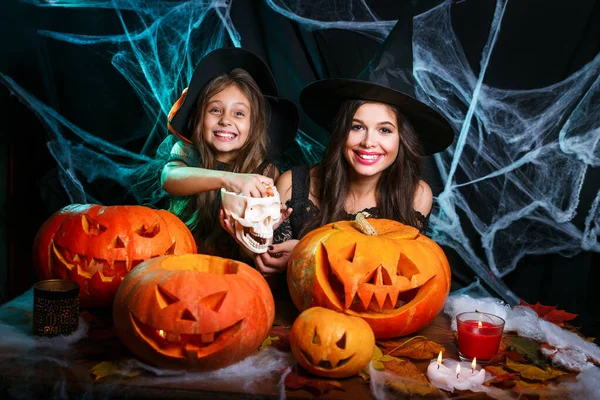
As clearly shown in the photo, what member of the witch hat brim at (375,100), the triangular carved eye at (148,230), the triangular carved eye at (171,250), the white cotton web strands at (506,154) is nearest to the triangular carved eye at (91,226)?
the triangular carved eye at (148,230)

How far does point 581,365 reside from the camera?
66.8 inches

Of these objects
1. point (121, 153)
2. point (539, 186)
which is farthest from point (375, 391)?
point (121, 153)

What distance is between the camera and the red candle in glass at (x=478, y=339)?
171 centimetres

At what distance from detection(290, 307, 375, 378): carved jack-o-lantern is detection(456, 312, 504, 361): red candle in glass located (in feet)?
1.10

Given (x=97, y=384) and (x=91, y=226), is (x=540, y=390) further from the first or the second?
Result: (x=91, y=226)

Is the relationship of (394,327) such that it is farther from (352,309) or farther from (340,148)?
(340,148)

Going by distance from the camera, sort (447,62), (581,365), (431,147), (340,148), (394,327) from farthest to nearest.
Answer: (447,62) < (431,147) < (340,148) < (394,327) < (581,365)

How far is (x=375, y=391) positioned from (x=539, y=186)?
212 centimetres

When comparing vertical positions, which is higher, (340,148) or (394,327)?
(340,148)

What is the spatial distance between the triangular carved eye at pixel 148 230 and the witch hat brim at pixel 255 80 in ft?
3.19

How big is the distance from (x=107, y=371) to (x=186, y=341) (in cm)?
22

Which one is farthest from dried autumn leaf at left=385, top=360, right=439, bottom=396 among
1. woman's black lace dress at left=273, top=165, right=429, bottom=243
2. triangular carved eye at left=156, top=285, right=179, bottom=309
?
woman's black lace dress at left=273, top=165, right=429, bottom=243

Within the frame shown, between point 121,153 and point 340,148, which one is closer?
point 340,148

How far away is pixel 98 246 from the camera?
1932 millimetres
